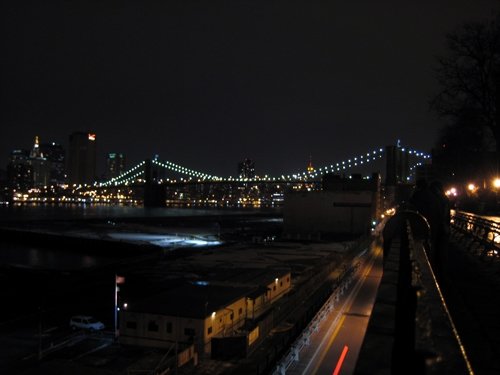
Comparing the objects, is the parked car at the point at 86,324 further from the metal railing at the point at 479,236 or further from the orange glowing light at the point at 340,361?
the metal railing at the point at 479,236

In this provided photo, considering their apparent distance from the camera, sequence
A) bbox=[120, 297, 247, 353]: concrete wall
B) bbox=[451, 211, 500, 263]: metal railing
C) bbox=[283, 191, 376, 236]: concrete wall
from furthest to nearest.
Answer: bbox=[283, 191, 376, 236]: concrete wall → bbox=[120, 297, 247, 353]: concrete wall → bbox=[451, 211, 500, 263]: metal railing

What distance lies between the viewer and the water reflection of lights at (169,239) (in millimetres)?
44219

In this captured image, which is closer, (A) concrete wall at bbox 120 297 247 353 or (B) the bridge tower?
(A) concrete wall at bbox 120 297 247 353

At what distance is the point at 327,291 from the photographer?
1959 centimetres

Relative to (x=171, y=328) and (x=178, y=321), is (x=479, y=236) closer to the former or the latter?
(x=178, y=321)

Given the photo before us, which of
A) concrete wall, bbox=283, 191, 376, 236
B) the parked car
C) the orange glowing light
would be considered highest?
concrete wall, bbox=283, 191, 376, 236

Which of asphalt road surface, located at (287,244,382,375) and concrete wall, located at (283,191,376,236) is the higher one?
concrete wall, located at (283,191,376,236)

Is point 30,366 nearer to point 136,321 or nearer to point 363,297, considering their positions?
point 136,321

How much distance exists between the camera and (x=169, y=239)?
156 ft

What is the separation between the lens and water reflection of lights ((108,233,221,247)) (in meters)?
44.2

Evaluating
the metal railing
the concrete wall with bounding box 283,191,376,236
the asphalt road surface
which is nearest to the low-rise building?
the asphalt road surface

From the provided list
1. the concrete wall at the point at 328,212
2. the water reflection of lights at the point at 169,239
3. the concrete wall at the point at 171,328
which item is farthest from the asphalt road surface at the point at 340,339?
the concrete wall at the point at 328,212

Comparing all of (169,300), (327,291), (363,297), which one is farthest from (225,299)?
(327,291)

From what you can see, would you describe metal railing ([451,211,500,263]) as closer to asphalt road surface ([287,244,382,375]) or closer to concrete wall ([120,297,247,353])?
asphalt road surface ([287,244,382,375])
